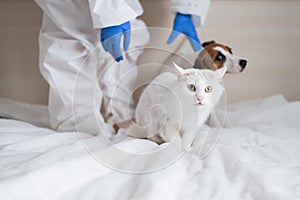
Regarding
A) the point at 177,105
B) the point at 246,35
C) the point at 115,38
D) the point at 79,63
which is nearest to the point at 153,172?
the point at 177,105

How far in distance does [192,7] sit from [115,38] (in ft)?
0.86

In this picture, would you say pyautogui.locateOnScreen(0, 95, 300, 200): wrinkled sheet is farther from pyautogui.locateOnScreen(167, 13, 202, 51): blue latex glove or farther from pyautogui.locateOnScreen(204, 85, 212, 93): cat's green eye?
pyautogui.locateOnScreen(167, 13, 202, 51): blue latex glove

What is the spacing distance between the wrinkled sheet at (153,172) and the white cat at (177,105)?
0.04 metres

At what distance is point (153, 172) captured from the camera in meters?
0.58

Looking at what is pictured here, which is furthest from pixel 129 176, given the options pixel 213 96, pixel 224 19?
pixel 224 19

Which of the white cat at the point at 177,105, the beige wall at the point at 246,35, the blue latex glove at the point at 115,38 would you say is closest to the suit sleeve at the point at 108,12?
the blue latex glove at the point at 115,38

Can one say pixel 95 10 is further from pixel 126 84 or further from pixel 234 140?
pixel 234 140

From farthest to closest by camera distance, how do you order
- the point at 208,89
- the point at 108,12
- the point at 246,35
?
the point at 246,35
the point at 108,12
the point at 208,89

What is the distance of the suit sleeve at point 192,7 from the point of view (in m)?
0.94

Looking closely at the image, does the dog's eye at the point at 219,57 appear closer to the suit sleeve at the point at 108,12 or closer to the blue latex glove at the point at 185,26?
the blue latex glove at the point at 185,26

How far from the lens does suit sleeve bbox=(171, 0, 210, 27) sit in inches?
37.1

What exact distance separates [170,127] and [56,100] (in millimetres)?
375

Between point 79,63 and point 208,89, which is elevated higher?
point 208,89

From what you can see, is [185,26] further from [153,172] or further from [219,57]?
[153,172]
